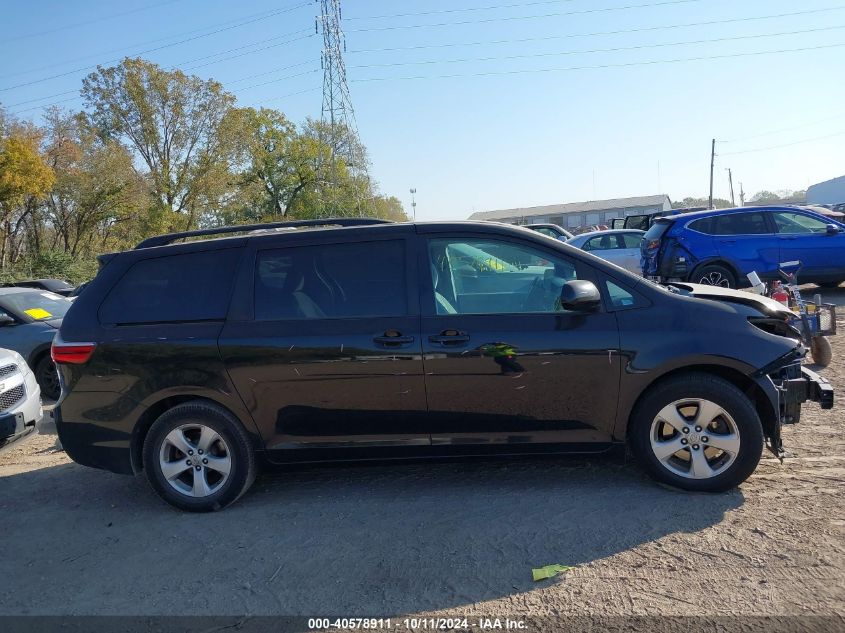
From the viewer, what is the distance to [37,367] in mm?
8609

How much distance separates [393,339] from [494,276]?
81cm

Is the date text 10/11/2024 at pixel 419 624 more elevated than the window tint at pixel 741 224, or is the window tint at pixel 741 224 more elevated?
the window tint at pixel 741 224

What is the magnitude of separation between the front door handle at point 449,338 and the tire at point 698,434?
3.90 ft

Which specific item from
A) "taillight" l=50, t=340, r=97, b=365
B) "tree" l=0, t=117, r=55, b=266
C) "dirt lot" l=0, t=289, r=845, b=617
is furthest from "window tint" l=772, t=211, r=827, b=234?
"tree" l=0, t=117, r=55, b=266

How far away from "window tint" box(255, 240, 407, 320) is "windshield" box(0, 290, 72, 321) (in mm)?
6053

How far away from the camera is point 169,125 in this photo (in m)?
38.5

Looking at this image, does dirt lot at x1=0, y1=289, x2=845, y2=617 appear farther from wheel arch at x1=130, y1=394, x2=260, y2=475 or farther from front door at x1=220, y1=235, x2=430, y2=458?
front door at x1=220, y1=235, x2=430, y2=458

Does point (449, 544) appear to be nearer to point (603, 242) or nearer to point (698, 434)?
point (698, 434)

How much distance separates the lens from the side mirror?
3969 millimetres

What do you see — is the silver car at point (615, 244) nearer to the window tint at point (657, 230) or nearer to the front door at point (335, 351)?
the window tint at point (657, 230)

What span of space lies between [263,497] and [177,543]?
0.71 m

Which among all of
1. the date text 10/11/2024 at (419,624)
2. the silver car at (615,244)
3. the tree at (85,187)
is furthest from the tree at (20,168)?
the date text 10/11/2024 at (419,624)

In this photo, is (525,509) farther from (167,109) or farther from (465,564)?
(167,109)

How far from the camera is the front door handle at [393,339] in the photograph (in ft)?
13.6
